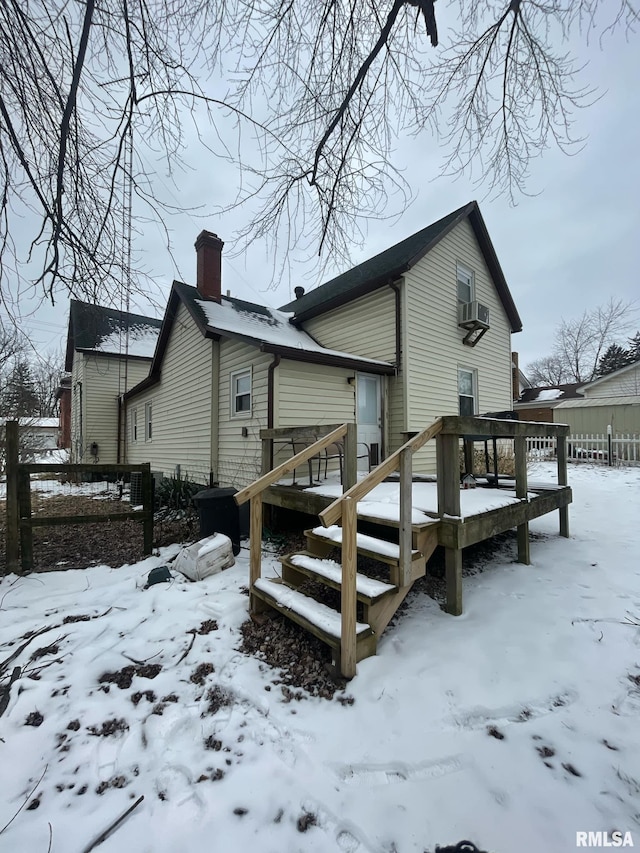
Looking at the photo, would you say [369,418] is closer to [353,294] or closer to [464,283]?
[353,294]

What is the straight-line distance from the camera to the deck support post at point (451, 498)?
3.25m

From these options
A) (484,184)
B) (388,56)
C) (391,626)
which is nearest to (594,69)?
(484,184)

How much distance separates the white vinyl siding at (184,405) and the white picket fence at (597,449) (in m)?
10.7

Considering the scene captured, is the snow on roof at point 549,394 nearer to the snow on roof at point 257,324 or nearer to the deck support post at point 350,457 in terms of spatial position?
the snow on roof at point 257,324

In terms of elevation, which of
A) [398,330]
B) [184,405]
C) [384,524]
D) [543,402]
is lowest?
[384,524]

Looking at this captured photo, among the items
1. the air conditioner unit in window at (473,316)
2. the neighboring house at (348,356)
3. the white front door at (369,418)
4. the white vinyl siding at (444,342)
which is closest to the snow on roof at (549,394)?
the neighboring house at (348,356)

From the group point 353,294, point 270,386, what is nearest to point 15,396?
point 270,386

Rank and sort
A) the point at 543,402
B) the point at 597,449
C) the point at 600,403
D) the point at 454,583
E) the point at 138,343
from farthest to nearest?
the point at 543,402
the point at 600,403
the point at 138,343
the point at 597,449
the point at 454,583

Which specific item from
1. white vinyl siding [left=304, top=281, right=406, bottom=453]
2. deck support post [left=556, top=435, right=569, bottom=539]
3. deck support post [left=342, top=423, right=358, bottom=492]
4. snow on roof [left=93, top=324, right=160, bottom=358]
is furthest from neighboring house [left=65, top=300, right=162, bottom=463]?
deck support post [left=556, top=435, right=569, bottom=539]

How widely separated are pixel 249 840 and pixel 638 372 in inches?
1059

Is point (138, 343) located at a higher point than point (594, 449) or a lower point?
higher

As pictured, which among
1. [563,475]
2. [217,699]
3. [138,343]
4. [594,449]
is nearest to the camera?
[217,699]

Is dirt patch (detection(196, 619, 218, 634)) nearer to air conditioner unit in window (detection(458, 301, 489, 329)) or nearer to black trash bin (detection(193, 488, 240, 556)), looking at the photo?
black trash bin (detection(193, 488, 240, 556))

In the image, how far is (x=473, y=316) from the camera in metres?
9.81
